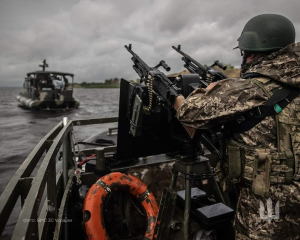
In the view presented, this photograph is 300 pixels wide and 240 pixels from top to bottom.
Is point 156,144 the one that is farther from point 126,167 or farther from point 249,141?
point 249,141

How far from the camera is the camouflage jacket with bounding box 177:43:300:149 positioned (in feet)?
5.68

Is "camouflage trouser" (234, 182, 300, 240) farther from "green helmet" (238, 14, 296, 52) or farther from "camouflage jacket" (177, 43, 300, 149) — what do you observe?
"green helmet" (238, 14, 296, 52)

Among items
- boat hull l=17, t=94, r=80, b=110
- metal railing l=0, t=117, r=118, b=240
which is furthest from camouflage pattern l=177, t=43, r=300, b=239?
boat hull l=17, t=94, r=80, b=110

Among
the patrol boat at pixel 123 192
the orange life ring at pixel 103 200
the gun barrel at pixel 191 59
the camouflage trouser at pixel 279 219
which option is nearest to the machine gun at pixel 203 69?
the gun barrel at pixel 191 59

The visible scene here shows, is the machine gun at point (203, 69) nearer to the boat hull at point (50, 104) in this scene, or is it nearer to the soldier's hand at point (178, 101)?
the soldier's hand at point (178, 101)

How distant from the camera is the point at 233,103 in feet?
5.68

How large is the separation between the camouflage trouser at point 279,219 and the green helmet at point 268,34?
3.29 ft

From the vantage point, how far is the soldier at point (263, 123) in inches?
69.2

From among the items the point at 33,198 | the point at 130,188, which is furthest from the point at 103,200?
the point at 33,198

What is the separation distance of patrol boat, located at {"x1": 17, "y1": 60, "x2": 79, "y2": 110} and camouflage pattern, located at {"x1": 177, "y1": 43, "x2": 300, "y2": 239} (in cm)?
2380

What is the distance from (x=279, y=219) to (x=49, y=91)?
963 inches

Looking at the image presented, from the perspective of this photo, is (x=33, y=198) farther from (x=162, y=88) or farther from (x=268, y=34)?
(x=268, y=34)

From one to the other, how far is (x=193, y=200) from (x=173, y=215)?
0.31 m

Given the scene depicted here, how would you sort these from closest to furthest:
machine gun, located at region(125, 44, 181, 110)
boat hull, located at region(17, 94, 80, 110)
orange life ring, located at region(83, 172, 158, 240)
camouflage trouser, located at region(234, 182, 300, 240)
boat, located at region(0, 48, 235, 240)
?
camouflage trouser, located at region(234, 182, 300, 240)
boat, located at region(0, 48, 235, 240)
machine gun, located at region(125, 44, 181, 110)
orange life ring, located at region(83, 172, 158, 240)
boat hull, located at region(17, 94, 80, 110)
